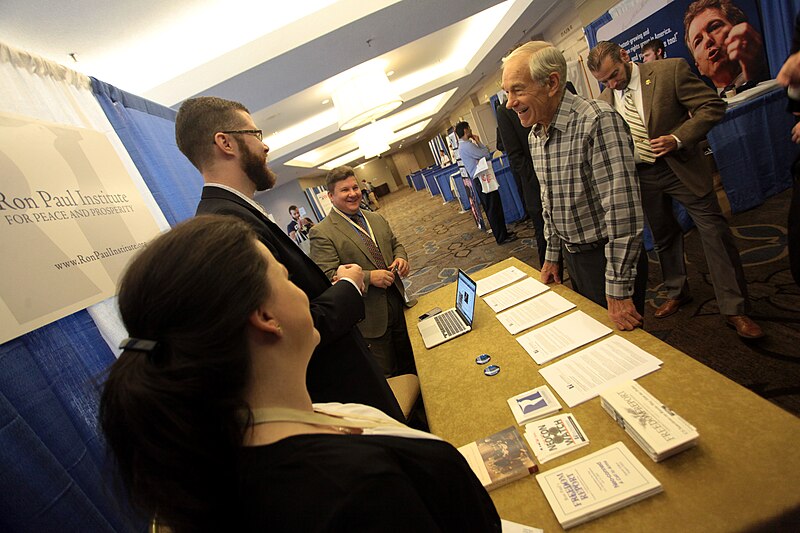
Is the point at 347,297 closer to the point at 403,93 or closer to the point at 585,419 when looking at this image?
the point at 585,419

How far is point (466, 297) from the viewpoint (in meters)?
1.77

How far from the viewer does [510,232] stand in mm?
5191

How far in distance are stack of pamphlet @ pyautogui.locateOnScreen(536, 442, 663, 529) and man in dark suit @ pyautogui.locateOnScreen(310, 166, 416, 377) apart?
4.71 feet

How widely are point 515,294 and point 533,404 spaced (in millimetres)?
798

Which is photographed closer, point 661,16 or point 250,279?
Result: point 250,279

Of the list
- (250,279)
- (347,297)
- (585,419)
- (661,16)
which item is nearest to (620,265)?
(585,419)

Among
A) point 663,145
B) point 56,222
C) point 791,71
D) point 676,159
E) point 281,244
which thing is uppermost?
point 56,222

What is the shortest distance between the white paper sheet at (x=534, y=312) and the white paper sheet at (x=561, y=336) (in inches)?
2.4

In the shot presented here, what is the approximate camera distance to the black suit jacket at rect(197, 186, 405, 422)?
46.6 inches

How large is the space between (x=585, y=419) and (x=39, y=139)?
2297 mm

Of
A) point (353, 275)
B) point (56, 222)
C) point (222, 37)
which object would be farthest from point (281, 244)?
point (222, 37)

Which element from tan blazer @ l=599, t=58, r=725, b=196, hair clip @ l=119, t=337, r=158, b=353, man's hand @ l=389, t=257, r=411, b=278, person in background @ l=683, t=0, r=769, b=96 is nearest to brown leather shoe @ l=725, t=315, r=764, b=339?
tan blazer @ l=599, t=58, r=725, b=196

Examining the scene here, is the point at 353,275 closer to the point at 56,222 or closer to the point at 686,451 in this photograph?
the point at 686,451

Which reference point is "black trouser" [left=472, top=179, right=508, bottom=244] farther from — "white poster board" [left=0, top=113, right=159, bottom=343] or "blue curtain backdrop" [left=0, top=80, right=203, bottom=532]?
"blue curtain backdrop" [left=0, top=80, right=203, bottom=532]
